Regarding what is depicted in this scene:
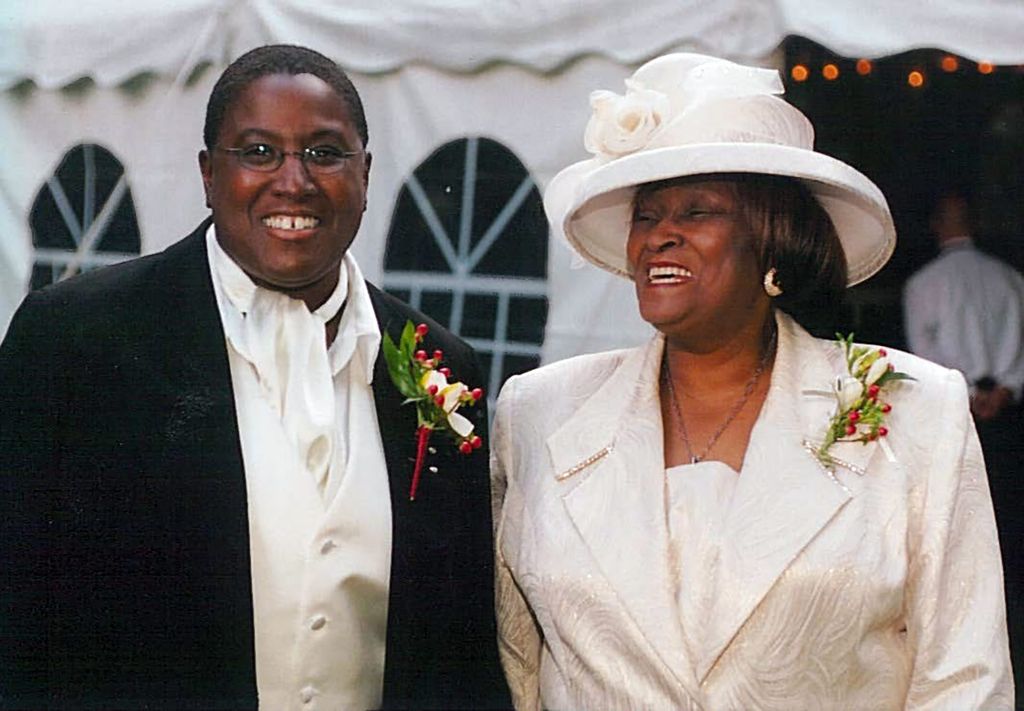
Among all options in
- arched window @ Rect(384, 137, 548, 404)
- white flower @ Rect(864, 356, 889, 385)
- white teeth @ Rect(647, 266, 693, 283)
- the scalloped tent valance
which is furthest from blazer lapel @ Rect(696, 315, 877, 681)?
arched window @ Rect(384, 137, 548, 404)

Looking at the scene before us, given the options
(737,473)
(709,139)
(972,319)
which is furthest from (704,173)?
(972,319)

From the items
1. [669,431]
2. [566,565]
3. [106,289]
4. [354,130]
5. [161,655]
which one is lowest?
[161,655]

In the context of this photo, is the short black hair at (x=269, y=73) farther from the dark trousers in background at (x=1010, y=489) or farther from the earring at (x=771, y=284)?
the dark trousers in background at (x=1010, y=489)

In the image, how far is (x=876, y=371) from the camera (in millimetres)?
3086

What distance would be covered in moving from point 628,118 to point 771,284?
1.55ft

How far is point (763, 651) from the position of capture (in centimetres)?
288

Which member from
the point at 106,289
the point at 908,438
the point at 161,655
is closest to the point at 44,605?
the point at 161,655

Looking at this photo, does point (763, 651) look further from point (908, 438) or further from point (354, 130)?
point (354, 130)

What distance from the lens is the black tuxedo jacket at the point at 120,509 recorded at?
9.61ft

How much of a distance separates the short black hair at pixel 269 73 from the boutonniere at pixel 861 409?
3.76ft

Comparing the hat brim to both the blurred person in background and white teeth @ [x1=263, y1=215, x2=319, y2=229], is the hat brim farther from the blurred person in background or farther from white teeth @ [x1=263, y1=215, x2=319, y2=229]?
the blurred person in background

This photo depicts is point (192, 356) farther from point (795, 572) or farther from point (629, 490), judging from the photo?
point (795, 572)

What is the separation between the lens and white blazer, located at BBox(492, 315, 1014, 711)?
2.89 m

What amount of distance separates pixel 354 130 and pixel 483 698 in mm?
1319
